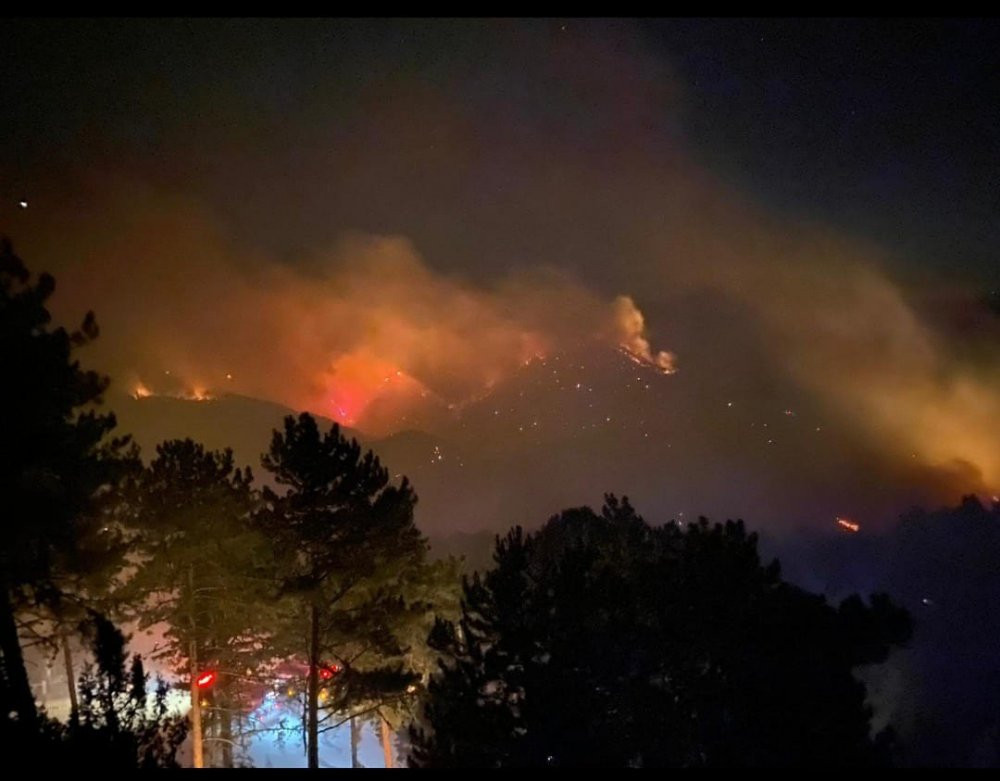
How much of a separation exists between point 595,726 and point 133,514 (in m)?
13.2

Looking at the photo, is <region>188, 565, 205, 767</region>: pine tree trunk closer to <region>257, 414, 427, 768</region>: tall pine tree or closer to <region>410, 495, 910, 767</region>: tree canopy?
<region>257, 414, 427, 768</region>: tall pine tree

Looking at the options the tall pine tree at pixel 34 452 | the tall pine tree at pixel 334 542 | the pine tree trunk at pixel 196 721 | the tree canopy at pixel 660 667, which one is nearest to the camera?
the tall pine tree at pixel 34 452

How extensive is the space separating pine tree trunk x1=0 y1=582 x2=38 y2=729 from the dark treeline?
4 centimetres

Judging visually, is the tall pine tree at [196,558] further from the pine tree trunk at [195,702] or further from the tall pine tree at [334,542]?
the tall pine tree at [334,542]

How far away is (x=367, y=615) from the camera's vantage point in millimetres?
16312

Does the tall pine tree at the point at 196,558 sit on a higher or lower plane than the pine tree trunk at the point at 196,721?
higher

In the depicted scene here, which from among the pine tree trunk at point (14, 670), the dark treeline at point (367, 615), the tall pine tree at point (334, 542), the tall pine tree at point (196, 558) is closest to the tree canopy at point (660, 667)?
the dark treeline at point (367, 615)

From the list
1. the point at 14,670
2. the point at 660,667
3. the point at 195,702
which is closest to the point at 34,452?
Answer: the point at 14,670

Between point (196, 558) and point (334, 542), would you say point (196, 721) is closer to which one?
point (196, 558)

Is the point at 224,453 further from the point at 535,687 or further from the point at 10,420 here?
the point at 535,687

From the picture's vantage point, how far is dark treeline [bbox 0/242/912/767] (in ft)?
32.2

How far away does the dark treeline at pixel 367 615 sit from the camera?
9805mm

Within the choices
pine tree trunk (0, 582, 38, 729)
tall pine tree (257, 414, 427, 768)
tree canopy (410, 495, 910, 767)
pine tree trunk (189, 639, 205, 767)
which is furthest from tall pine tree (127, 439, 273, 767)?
tree canopy (410, 495, 910, 767)

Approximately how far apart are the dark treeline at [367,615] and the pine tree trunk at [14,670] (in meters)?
0.04
